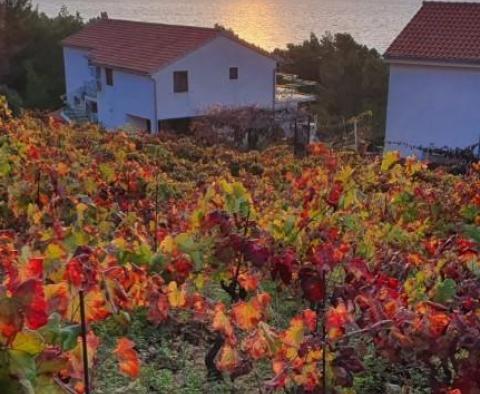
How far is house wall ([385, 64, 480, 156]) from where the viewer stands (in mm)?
16062

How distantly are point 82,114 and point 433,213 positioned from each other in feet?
81.0

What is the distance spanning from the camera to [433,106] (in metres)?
16.5

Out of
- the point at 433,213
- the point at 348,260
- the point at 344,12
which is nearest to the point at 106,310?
the point at 348,260

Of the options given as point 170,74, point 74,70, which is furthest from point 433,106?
point 74,70

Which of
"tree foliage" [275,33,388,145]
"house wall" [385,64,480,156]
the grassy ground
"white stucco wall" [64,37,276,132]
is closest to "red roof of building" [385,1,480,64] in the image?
"house wall" [385,64,480,156]

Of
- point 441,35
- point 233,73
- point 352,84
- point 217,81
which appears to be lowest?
point 352,84

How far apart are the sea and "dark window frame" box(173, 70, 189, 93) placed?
23.4ft

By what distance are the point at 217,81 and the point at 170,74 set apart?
5.93ft

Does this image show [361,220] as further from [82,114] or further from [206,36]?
[82,114]

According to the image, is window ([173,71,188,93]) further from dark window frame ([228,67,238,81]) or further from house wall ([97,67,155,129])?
dark window frame ([228,67,238,81])

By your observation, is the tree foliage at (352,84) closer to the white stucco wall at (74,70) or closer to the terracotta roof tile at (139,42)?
the terracotta roof tile at (139,42)

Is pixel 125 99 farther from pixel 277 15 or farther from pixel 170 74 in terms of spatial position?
pixel 277 15

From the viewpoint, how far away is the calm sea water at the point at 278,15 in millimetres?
33812

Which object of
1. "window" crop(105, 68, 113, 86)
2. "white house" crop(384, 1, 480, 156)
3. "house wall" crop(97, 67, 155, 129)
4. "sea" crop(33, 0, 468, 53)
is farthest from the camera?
"sea" crop(33, 0, 468, 53)
